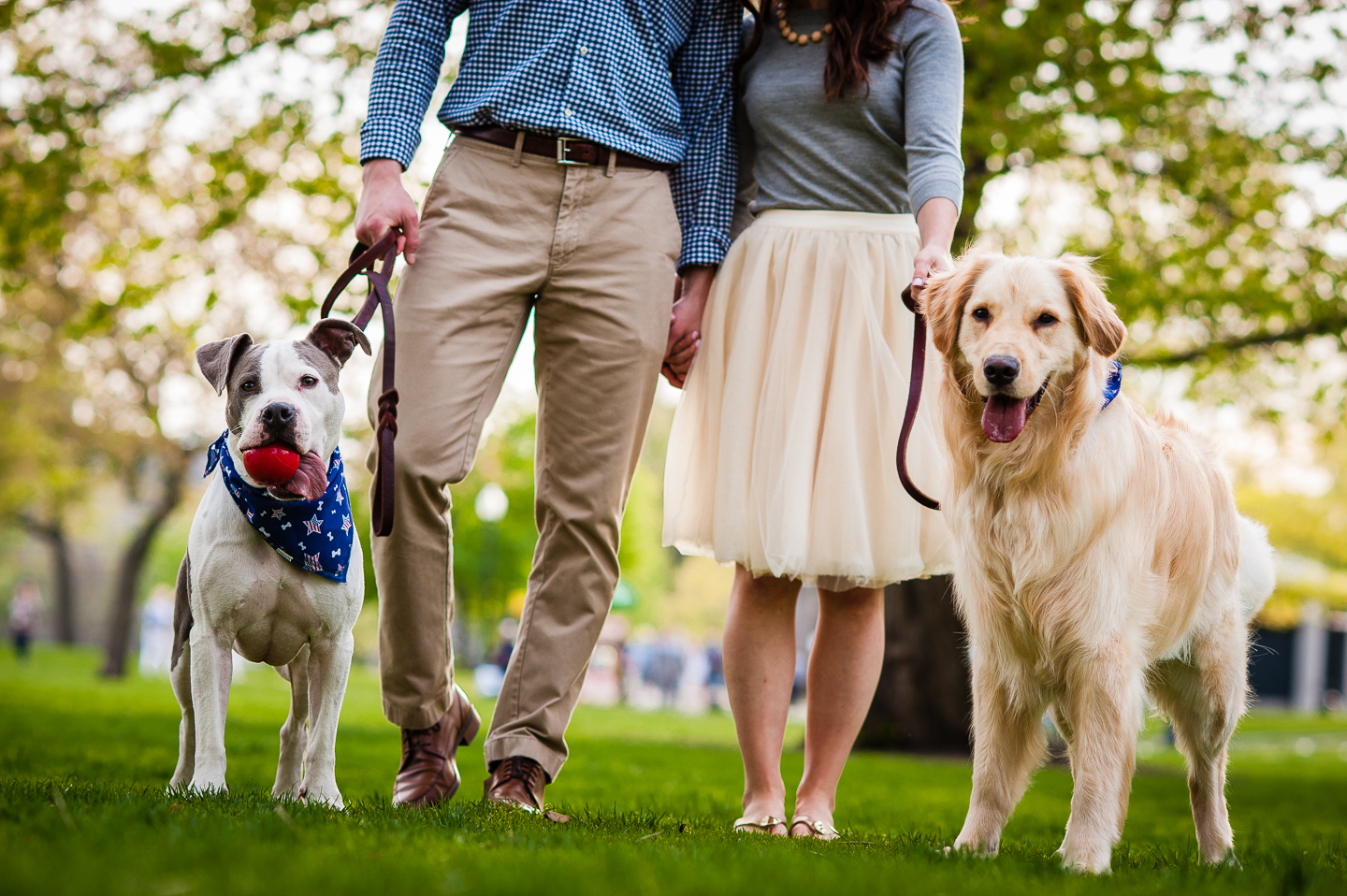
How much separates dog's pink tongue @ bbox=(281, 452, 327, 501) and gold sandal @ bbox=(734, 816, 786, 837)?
5.34 feet

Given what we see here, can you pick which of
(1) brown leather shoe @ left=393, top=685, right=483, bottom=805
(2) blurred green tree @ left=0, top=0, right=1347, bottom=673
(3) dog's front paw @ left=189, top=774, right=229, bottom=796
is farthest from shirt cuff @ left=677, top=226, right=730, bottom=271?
(2) blurred green tree @ left=0, top=0, right=1347, bottom=673

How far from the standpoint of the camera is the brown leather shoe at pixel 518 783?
348 centimetres

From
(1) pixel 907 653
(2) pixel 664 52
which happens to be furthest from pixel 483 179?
(1) pixel 907 653

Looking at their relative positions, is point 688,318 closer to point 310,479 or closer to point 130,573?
point 310,479

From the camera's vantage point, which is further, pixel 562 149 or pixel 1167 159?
pixel 1167 159

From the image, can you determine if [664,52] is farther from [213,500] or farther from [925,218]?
[213,500]

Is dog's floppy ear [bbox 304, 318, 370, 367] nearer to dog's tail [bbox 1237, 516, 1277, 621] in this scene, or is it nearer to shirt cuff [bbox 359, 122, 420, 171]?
shirt cuff [bbox 359, 122, 420, 171]

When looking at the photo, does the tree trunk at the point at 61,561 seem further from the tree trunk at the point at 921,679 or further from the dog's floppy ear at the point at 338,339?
the dog's floppy ear at the point at 338,339

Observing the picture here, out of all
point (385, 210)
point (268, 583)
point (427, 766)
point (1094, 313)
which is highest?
point (385, 210)

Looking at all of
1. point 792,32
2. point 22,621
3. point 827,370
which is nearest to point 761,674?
point 827,370

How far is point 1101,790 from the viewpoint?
2.98m

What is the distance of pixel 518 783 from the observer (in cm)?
352

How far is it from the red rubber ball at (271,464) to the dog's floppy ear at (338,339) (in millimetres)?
460

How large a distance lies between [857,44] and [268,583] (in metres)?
2.59
